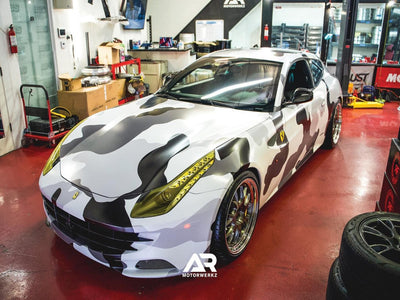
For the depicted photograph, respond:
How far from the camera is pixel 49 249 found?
8.19 feet

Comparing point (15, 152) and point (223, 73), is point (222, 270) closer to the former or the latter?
point (223, 73)

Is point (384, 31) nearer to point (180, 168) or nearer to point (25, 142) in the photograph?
point (25, 142)

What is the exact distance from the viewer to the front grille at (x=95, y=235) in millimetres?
1858

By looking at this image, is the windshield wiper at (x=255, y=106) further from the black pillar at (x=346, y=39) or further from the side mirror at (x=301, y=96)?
the black pillar at (x=346, y=39)

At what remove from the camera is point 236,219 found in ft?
7.58

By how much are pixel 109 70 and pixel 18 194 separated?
Answer: 11.0 ft

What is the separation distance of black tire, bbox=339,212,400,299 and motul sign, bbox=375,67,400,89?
738 centimetres

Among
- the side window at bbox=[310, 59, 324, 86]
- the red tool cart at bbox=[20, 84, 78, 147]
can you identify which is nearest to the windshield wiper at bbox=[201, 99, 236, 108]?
the side window at bbox=[310, 59, 324, 86]

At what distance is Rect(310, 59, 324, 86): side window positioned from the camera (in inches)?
150

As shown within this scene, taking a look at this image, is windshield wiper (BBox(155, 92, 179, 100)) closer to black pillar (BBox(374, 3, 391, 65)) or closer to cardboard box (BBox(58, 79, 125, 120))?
cardboard box (BBox(58, 79, 125, 120))

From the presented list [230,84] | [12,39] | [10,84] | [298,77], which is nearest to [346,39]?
[298,77]

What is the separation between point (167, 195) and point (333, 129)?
317 centimetres

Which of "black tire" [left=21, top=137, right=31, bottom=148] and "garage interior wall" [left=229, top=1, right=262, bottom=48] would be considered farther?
"garage interior wall" [left=229, top=1, right=262, bottom=48]

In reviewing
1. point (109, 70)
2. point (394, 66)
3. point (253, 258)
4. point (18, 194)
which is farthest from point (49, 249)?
point (394, 66)
